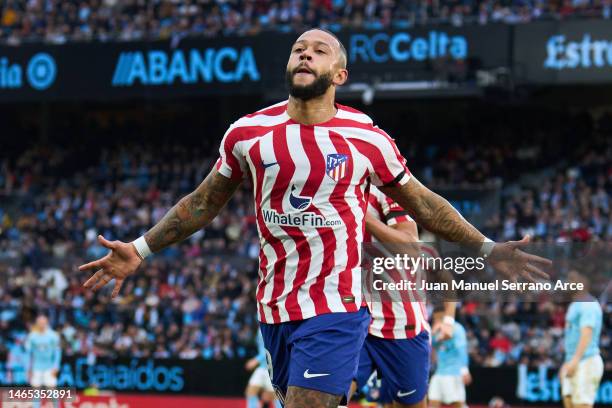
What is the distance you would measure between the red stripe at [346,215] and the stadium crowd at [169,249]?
11942mm

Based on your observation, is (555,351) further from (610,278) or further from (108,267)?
(108,267)

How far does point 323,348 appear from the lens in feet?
19.1

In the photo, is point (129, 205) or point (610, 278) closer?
point (610, 278)

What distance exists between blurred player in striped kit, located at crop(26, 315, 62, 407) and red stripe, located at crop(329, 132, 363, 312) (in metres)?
12.7

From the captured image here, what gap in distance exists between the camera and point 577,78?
25.2 metres

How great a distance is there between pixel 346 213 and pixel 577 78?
20.1 m

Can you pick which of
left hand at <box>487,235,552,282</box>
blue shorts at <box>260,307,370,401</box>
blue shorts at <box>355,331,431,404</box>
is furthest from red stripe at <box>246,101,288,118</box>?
blue shorts at <box>355,331,431,404</box>

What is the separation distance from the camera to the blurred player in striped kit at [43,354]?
1795 cm

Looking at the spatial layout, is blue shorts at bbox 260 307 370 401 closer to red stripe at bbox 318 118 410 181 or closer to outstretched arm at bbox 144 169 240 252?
outstretched arm at bbox 144 169 240 252

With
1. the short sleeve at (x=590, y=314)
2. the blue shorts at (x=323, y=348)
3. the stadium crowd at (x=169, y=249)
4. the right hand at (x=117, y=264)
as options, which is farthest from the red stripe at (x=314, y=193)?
the stadium crowd at (x=169, y=249)

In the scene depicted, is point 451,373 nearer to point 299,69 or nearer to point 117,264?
point 117,264

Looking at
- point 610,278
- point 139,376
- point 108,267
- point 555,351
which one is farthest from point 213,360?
point 108,267

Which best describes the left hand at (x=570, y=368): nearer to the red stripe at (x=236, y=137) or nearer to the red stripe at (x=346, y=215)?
the red stripe at (x=346, y=215)

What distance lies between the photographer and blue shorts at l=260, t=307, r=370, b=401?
581 cm
